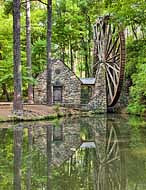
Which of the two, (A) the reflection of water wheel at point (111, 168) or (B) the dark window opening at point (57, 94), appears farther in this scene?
(B) the dark window opening at point (57, 94)

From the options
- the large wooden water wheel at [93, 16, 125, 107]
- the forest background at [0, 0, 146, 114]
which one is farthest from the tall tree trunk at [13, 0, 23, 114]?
the large wooden water wheel at [93, 16, 125, 107]

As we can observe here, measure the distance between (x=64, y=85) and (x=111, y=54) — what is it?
138 inches

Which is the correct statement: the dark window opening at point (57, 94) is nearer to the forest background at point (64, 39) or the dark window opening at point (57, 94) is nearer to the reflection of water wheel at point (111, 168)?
the forest background at point (64, 39)

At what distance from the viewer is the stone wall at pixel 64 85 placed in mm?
24328

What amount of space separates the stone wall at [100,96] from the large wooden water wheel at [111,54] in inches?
12.0

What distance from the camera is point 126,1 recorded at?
11.3 m

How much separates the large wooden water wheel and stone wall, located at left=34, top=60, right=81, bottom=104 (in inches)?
76.6

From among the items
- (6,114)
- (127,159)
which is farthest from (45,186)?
(6,114)

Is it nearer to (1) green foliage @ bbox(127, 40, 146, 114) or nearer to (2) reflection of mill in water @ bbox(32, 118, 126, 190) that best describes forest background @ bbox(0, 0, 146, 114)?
(1) green foliage @ bbox(127, 40, 146, 114)

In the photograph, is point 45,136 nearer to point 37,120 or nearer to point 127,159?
point 127,159

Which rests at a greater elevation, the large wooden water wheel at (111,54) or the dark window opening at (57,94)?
the large wooden water wheel at (111,54)

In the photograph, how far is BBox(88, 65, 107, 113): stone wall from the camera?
2291cm

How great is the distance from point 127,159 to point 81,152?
1164mm

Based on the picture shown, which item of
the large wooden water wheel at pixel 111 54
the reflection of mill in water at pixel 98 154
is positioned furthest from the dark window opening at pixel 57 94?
the reflection of mill in water at pixel 98 154
